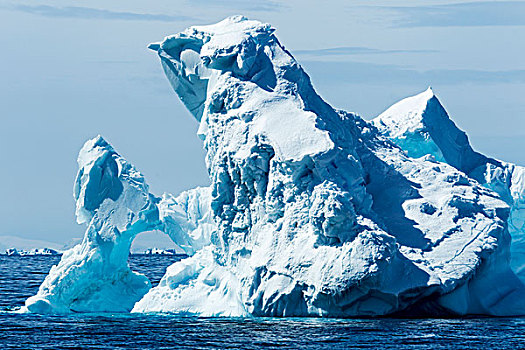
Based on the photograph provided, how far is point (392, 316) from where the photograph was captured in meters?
28.3

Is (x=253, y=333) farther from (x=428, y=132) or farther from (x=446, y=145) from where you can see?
(x=446, y=145)

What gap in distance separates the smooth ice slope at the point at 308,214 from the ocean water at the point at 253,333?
0.73 m

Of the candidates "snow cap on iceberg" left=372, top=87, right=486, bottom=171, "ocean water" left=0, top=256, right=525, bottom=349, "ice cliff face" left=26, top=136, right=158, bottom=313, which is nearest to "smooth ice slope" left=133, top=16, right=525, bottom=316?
"ocean water" left=0, top=256, right=525, bottom=349

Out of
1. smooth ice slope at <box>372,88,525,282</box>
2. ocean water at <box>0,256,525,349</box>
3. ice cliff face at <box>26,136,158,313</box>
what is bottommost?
ocean water at <box>0,256,525,349</box>

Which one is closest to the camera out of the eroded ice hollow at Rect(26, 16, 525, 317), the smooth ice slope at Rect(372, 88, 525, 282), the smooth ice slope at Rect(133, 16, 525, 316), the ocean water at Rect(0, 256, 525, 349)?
the ocean water at Rect(0, 256, 525, 349)

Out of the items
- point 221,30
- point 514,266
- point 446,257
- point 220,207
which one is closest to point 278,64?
point 221,30

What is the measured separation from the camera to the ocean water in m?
24.5

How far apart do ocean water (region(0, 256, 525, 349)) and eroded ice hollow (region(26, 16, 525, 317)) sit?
86 centimetres

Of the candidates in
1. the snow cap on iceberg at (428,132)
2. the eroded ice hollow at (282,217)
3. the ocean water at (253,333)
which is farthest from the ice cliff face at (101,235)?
the snow cap on iceberg at (428,132)

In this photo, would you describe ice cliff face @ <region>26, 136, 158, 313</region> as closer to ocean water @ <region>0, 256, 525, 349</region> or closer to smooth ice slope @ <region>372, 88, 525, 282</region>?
ocean water @ <region>0, 256, 525, 349</region>

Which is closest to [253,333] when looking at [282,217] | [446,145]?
→ [282,217]

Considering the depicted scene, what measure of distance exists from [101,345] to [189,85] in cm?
1059

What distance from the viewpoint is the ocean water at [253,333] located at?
80.4ft

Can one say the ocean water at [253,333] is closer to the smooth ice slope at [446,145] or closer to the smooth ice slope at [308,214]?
the smooth ice slope at [308,214]
